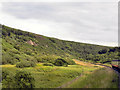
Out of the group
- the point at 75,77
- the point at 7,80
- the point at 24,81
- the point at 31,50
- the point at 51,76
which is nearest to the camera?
the point at 24,81

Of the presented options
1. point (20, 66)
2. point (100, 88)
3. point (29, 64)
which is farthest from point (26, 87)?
point (29, 64)

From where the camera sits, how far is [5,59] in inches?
1519

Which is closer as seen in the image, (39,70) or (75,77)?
(75,77)

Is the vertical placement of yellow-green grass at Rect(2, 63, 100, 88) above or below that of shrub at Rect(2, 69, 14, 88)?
below

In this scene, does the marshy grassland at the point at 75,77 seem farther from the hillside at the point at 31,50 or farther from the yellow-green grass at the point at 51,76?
the hillside at the point at 31,50

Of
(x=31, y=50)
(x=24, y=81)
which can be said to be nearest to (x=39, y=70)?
(x=24, y=81)

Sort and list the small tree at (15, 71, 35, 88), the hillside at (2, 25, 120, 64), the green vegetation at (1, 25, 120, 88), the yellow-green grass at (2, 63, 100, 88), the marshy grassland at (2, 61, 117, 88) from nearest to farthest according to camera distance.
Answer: the marshy grassland at (2, 61, 117, 88) < the green vegetation at (1, 25, 120, 88) < the small tree at (15, 71, 35, 88) < the yellow-green grass at (2, 63, 100, 88) < the hillside at (2, 25, 120, 64)

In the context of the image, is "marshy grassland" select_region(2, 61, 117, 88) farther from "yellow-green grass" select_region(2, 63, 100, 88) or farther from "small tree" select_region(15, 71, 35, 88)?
"small tree" select_region(15, 71, 35, 88)

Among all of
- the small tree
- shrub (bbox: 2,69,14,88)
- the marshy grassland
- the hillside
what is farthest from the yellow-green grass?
the hillside

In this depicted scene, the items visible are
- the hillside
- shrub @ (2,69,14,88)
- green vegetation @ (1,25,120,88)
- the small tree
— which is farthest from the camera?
the hillside

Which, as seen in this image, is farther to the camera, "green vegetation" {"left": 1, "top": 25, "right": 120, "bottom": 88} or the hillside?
the hillside

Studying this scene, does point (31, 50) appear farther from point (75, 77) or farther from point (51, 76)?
point (75, 77)

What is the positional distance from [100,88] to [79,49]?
369ft

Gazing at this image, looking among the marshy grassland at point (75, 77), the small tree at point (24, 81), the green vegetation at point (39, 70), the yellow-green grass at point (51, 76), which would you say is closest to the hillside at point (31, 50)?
the green vegetation at point (39, 70)
